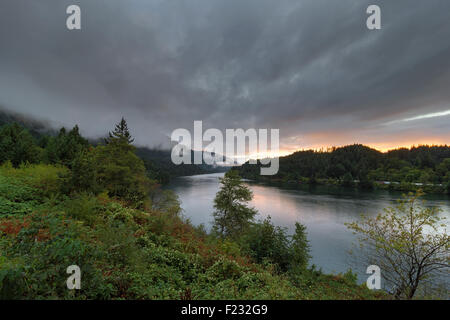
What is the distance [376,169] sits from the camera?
8419 centimetres

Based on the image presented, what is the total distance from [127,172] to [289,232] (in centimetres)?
2116

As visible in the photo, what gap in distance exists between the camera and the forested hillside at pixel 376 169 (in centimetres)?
5662

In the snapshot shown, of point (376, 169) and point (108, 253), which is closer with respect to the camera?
point (108, 253)

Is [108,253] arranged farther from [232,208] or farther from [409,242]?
[232,208]

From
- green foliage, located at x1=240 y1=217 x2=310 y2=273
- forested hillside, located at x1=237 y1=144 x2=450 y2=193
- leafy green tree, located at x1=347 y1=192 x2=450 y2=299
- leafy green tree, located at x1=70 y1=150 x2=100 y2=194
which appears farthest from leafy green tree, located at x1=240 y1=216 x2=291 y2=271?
forested hillside, located at x1=237 y1=144 x2=450 y2=193

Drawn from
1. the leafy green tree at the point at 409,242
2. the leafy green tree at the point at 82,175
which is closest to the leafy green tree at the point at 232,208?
the leafy green tree at the point at 409,242

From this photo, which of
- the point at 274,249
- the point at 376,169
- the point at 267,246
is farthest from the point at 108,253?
the point at 376,169

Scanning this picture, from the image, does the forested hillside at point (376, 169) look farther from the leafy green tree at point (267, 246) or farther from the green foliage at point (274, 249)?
the leafy green tree at point (267, 246)
